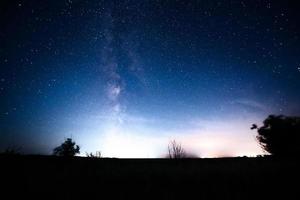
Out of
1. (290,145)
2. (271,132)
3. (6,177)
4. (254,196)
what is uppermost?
(271,132)

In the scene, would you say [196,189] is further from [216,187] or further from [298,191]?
[298,191]

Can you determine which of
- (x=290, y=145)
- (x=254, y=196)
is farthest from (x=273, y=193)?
(x=290, y=145)

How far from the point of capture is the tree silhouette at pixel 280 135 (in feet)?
93.9

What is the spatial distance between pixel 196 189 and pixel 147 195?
8.61ft

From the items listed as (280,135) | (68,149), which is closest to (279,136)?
(280,135)

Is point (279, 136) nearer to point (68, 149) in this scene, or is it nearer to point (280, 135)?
point (280, 135)

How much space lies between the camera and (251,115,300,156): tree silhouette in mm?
28616

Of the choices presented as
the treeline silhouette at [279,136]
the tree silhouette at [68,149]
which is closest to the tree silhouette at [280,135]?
the treeline silhouette at [279,136]

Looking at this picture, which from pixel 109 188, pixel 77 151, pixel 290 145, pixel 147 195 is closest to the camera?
pixel 147 195

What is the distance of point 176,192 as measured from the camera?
11.2 meters

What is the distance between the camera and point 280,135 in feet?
98.4

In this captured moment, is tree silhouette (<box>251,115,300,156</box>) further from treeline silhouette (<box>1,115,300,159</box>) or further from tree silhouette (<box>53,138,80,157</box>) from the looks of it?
tree silhouette (<box>53,138,80,157</box>)

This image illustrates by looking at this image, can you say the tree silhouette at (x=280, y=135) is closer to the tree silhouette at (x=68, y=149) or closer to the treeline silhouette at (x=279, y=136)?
the treeline silhouette at (x=279, y=136)

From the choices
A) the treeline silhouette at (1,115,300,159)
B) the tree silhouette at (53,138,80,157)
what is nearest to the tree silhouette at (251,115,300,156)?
the treeline silhouette at (1,115,300,159)
